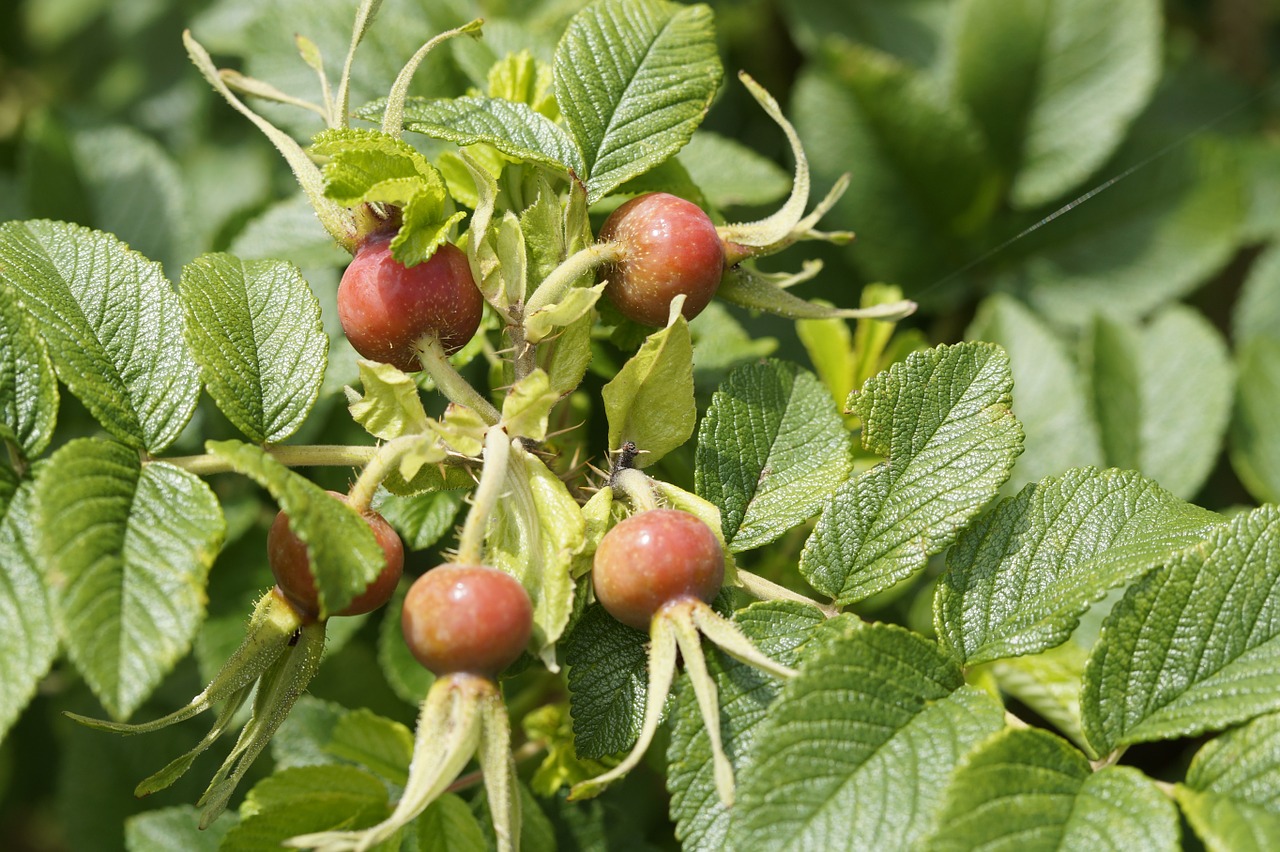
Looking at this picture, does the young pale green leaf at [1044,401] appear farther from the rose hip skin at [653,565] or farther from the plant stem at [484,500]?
the plant stem at [484,500]

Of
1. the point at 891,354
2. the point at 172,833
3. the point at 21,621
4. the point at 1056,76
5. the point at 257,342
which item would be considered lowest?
the point at 172,833

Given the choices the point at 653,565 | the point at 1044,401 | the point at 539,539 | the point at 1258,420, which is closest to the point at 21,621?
the point at 539,539

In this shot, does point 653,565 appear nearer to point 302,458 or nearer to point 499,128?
point 302,458

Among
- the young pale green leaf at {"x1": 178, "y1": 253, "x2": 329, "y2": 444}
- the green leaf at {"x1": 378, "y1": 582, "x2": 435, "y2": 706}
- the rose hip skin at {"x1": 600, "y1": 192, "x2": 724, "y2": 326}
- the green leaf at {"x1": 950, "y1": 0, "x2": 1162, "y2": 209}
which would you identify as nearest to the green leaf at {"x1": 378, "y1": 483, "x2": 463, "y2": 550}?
the green leaf at {"x1": 378, "y1": 582, "x2": 435, "y2": 706}

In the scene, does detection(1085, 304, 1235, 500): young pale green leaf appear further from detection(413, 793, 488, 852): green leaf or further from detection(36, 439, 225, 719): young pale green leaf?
detection(36, 439, 225, 719): young pale green leaf

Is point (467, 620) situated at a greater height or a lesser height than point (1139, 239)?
greater

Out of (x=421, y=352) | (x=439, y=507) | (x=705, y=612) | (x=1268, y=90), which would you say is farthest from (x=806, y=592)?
(x=1268, y=90)
